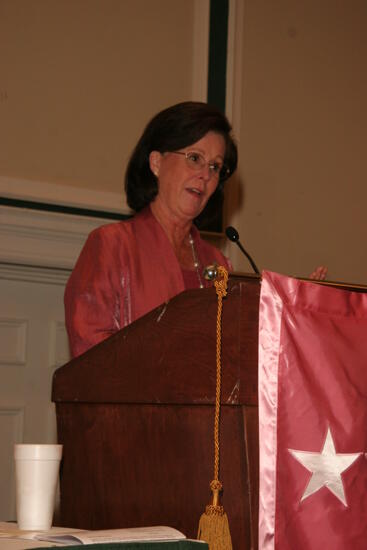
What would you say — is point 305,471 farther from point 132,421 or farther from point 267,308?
point 132,421

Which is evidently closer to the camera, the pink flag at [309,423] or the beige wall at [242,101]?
the pink flag at [309,423]

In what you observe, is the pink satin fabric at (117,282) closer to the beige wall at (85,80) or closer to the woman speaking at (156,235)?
the woman speaking at (156,235)

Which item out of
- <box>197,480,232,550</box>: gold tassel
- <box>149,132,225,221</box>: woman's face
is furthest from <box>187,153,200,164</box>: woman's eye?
<box>197,480,232,550</box>: gold tassel

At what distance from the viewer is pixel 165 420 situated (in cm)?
159

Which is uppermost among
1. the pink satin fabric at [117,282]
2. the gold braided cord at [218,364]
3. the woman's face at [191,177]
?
the woman's face at [191,177]

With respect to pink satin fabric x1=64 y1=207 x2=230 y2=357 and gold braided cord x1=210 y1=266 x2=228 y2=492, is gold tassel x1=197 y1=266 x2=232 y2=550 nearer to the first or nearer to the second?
gold braided cord x1=210 y1=266 x2=228 y2=492

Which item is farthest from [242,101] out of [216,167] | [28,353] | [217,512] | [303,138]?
[217,512]

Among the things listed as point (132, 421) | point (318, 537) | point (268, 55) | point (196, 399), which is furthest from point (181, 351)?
point (268, 55)

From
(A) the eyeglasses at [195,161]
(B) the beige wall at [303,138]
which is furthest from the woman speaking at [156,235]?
(B) the beige wall at [303,138]

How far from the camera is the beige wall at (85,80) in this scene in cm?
360

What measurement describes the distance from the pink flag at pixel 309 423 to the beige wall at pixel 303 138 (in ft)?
8.76

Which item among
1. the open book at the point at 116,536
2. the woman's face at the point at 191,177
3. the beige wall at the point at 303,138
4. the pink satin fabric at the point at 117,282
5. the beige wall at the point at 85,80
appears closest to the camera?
the open book at the point at 116,536

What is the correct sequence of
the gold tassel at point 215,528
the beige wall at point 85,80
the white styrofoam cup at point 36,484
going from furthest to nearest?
1. the beige wall at point 85,80
2. the white styrofoam cup at point 36,484
3. the gold tassel at point 215,528

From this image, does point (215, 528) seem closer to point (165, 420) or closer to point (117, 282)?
point (165, 420)
